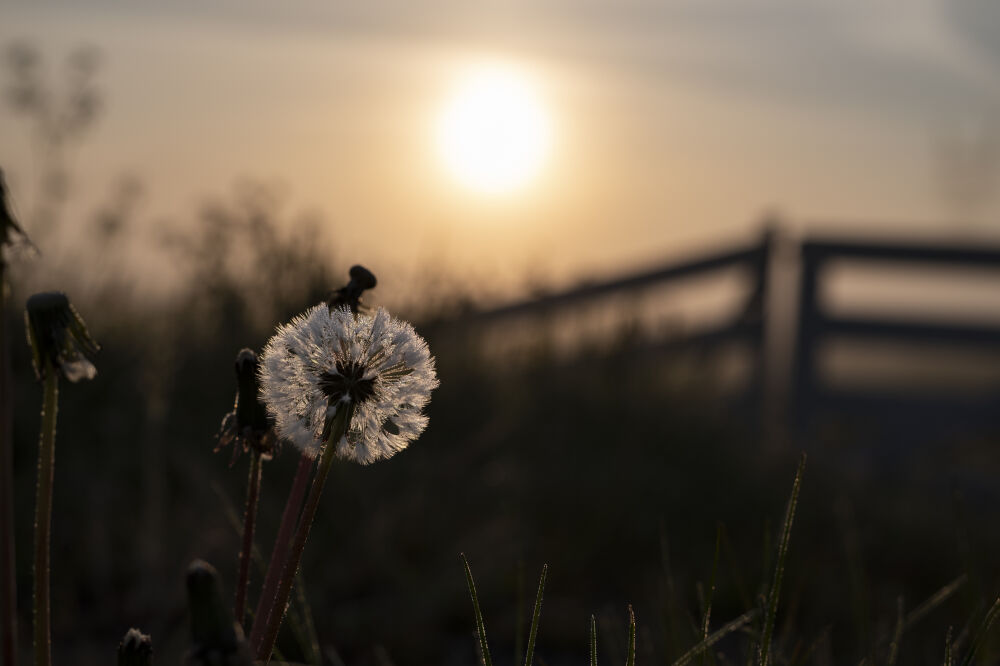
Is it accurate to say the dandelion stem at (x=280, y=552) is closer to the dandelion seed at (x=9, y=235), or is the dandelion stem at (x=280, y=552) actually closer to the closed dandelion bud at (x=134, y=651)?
the closed dandelion bud at (x=134, y=651)

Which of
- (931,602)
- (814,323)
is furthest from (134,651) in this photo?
(814,323)

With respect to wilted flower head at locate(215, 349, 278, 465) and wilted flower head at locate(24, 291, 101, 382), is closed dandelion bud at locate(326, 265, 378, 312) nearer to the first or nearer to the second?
wilted flower head at locate(215, 349, 278, 465)

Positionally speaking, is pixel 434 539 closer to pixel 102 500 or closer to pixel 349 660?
pixel 349 660

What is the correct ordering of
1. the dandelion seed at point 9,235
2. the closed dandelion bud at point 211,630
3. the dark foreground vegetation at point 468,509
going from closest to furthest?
the closed dandelion bud at point 211,630 → the dandelion seed at point 9,235 → the dark foreground vegetation at point 468,509

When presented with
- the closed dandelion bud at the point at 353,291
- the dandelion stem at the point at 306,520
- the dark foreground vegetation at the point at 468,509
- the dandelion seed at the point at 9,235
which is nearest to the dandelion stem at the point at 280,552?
the dandelion stem at the point at 306,520

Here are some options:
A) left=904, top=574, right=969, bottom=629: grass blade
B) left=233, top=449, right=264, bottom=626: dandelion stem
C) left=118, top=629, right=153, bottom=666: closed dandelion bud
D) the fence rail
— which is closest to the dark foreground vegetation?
left=904, top=574, right=969, bottom=629: grass blade

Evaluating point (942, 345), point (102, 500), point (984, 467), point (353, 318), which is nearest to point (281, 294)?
point (102, 500)

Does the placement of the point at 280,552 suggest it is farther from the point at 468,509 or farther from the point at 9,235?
the point at 468,509
